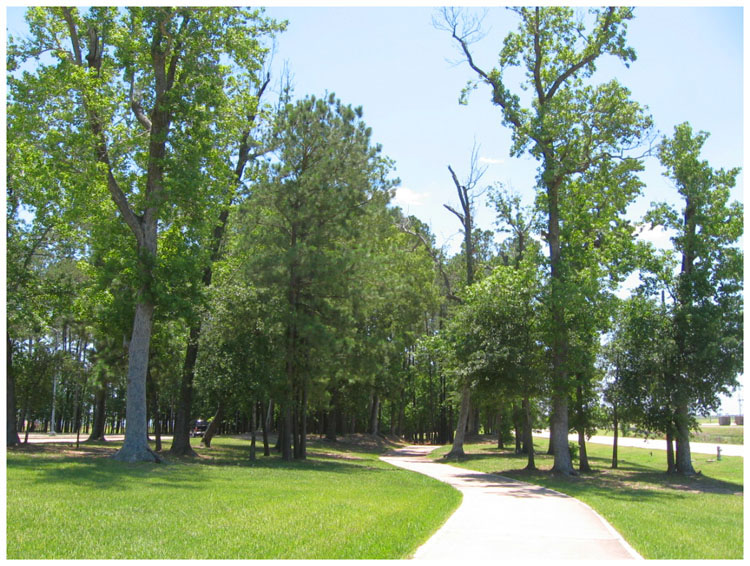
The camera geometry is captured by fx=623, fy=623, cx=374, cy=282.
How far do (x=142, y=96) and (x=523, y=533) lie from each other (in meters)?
17.6

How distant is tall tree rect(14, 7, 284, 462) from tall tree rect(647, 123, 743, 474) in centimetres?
1599

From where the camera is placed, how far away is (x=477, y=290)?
2270 cm

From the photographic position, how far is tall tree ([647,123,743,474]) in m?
20.9

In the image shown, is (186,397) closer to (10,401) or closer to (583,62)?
(10,401)

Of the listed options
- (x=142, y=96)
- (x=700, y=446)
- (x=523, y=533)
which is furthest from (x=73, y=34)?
(x=700, y=446)

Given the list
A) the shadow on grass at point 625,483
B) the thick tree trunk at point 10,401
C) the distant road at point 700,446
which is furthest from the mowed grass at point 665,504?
the thick tree trunk at point 10,401

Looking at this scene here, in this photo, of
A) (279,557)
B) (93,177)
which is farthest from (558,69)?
(279,557)

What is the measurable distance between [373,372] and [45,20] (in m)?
17.0

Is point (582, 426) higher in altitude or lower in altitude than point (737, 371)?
lower

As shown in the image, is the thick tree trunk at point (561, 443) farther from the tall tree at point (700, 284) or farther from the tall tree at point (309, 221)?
the tall tree at point (309, 221)

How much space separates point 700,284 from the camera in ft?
72.2

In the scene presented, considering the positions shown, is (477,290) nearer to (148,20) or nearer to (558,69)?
(558,69)

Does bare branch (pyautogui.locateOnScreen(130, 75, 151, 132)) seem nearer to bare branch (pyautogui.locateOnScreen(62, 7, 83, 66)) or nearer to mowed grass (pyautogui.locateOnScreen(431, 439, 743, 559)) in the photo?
bare branch (pyautogui.locateOnScreen(62, 7, 83, 66))

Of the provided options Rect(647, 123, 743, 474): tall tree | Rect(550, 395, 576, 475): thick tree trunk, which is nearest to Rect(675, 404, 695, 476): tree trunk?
Rect(647, 123, 743, 474): tall tree
